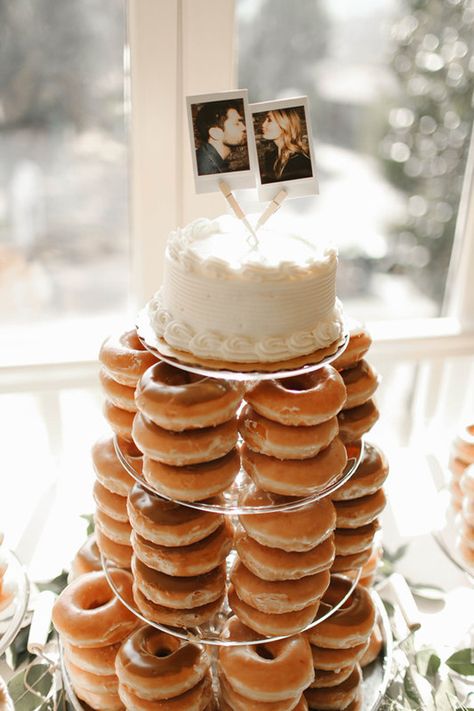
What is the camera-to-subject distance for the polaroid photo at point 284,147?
44.8 inches

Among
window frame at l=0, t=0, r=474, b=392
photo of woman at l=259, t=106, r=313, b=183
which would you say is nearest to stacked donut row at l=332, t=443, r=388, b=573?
photo of woman at l=259, t=106, r=313, b=183

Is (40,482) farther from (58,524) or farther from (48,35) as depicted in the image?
(48,35)

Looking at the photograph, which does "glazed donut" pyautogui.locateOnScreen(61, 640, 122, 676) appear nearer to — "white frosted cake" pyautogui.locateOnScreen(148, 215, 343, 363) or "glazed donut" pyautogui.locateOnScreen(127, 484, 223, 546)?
"glazed donut" pyautogui.locateOnScreen(127, 484, 223, 546)

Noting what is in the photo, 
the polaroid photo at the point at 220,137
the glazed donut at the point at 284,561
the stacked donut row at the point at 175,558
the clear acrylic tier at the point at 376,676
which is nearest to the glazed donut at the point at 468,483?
the clear acrylic tier at the point at 376,676

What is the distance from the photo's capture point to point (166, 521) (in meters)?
1.20

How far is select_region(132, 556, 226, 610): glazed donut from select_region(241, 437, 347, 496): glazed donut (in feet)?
0.68

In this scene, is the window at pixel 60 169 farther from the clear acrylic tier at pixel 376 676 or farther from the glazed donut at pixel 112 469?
the clear acrylic tier at pixel 376 676

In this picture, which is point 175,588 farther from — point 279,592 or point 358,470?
point 358,470

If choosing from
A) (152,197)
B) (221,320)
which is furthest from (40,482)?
(221,320)

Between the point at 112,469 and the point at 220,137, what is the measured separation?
0.60 metres

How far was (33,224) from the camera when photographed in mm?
1995

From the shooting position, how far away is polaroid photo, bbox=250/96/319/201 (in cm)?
114

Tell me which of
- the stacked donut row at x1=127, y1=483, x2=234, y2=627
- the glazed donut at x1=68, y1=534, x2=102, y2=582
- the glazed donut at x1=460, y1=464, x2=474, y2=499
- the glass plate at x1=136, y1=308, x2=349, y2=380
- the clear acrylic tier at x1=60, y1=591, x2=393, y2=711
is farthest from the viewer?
the glazed donut at x1=460, y1=464, x2=474, y2=499

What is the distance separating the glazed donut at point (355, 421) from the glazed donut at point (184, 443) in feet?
0.80
